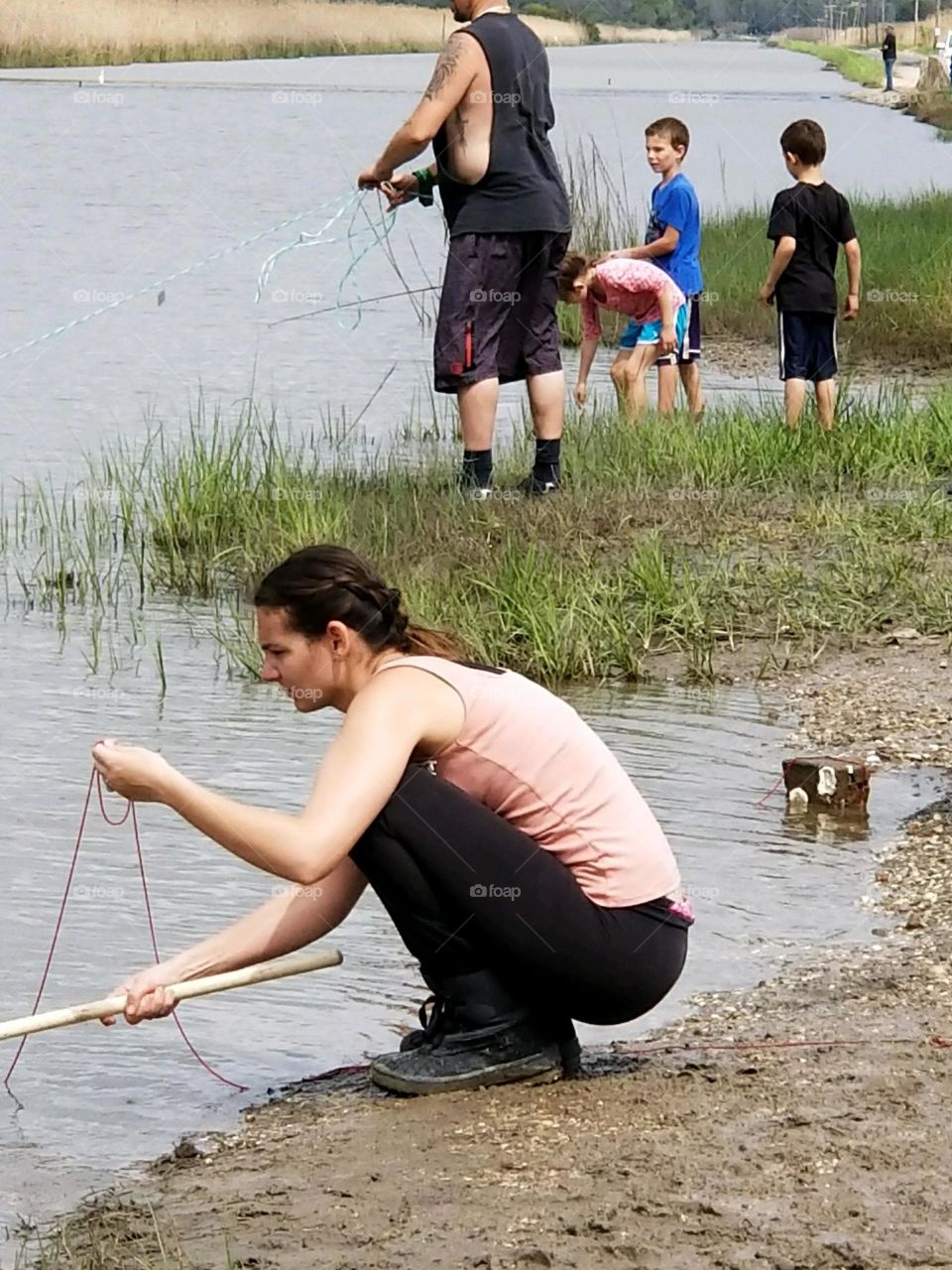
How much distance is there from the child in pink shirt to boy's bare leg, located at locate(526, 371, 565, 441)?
0.86 meters

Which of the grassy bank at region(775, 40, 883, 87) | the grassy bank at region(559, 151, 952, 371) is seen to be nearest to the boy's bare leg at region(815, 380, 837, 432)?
the grassy bank at region(559, 151, 952, 371)

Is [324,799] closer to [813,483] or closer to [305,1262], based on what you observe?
[305,1262]

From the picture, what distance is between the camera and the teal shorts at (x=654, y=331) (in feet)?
31.8

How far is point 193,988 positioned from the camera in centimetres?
361

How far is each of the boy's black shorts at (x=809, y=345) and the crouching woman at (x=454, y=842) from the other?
6.04 meters

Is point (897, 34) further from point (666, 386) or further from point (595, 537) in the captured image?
point (595, 537)

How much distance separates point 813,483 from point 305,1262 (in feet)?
20.0

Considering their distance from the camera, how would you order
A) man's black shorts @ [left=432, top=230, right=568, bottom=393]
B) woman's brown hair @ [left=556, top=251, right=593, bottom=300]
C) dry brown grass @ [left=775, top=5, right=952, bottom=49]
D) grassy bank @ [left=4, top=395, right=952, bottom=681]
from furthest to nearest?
dry brown grass @ [left=775, top=5, right=952, bottom=49], woman's brown hair @ [left=556, top=251, right=593, bottom=300], man's black shorts @ [left=432, top=230, right=568, bottom=393], grassy bank @ [left=4, top=395, right=952, bottom=681]

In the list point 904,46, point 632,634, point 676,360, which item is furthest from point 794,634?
point 904,46

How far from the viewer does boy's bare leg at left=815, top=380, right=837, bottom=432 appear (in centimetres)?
955

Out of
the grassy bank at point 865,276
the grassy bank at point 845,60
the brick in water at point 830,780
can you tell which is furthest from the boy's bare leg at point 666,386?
the grassy bank at point 845,60

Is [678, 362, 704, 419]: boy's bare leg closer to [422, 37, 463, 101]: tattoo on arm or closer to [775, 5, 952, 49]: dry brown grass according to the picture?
[422, 37, 463, 101]: tattoo on arm

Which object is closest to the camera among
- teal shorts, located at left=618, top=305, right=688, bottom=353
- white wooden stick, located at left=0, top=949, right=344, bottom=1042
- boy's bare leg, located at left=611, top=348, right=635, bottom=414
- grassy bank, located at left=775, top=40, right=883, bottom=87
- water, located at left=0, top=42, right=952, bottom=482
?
white wooden stick, located at left=0, top=949, right=344, bottom=1042

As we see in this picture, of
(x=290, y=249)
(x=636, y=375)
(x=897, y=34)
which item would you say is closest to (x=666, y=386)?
(x=636, y=375)
